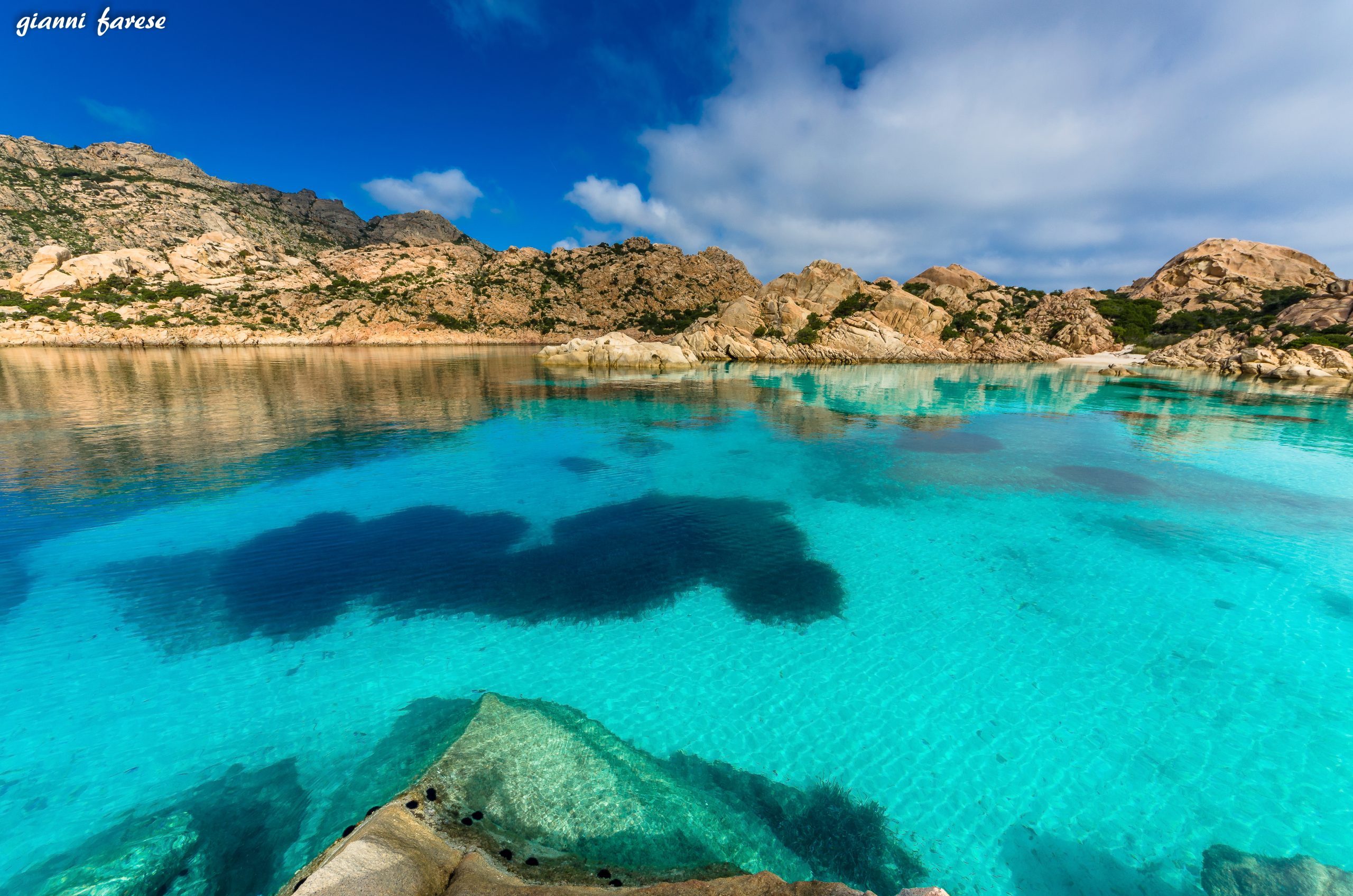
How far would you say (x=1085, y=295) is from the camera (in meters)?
111

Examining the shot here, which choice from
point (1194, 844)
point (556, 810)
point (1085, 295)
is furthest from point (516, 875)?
point (1085, 295)

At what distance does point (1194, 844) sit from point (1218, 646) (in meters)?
6.31

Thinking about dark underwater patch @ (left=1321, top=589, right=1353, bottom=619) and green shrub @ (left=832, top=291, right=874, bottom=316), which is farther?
green shrub @ (left=832, top=291, right=874, bottom=316)

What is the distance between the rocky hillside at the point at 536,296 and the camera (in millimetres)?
84625

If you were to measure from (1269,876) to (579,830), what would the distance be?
867cm

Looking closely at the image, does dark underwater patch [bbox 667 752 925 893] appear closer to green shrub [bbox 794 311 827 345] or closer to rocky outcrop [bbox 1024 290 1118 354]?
green shrub [bbox 794 311 827 345]

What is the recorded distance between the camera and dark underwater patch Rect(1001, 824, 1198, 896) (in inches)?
238

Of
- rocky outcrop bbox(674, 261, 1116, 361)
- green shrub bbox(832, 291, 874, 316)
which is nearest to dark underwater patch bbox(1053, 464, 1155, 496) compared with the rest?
rocky outcrop bbox(674, 261, 1116, 361)

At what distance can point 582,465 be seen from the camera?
938 inches

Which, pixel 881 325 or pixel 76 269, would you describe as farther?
pixel 76 269

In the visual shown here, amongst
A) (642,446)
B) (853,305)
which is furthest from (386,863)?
(853,305)

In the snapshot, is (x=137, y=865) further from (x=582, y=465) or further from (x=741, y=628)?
(x=582, y=465)

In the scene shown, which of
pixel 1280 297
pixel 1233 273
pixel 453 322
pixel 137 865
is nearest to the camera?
pixel 137 865

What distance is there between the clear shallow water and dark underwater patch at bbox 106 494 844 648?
0.11 meters
